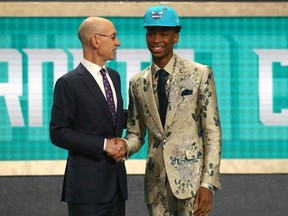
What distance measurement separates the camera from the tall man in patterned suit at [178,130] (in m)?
6.00

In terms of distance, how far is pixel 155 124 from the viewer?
6.12m

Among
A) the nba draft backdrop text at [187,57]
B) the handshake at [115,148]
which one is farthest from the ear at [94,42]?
the nba draft backdrop text at [187,57]

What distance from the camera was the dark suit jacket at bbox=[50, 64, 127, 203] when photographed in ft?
19.7

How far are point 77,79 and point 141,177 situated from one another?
12.7 ft

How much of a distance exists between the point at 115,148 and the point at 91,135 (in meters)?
0.18

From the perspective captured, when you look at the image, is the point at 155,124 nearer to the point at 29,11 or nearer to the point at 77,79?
the point at 77,79

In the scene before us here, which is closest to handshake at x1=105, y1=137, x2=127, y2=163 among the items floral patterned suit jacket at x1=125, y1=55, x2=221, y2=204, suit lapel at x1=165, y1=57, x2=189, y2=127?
floral patterned suit jacket at x1=125, y1=55, x2=221, y2=204

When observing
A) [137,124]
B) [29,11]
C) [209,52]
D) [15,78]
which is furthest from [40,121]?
[137,124]

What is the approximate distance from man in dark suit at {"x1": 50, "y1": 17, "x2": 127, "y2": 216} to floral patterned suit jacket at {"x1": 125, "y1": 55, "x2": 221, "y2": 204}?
0.23 meters

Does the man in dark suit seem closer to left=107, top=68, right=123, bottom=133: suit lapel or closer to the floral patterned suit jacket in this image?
left=107, top=68, right=123, bottom=133: suit lapel

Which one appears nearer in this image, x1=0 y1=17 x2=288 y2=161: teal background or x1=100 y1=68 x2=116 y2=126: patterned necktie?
x1=100 y1=68 x2=116 y2=126: patterned necktie

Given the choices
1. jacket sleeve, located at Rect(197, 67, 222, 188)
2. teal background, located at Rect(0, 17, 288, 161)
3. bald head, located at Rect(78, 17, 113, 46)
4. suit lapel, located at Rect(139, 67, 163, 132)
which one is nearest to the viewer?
jacket sleeve, located at Rect(197, 67, 222, 188)

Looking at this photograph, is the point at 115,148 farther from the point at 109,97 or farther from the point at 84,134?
the point at 109,97

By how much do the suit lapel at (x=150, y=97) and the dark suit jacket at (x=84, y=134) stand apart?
24 cm
